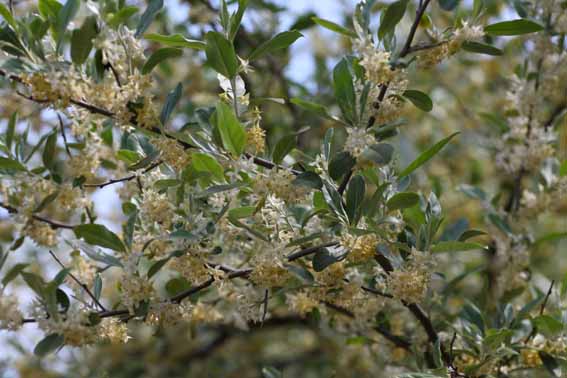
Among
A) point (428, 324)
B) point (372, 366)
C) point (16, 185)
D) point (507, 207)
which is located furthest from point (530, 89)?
point (16, 185)

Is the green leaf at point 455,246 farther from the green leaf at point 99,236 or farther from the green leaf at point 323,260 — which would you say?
the green leaf at point 99,236

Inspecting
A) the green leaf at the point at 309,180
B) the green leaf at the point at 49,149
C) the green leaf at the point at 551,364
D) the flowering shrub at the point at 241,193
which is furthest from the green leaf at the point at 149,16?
the green leaf at the point at 551,364

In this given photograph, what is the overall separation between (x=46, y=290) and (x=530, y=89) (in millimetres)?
1628

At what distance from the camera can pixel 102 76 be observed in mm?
1446

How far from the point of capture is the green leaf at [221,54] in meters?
1.36

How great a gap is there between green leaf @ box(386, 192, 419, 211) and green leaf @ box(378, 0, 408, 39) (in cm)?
34

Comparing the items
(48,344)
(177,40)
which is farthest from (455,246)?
(48,344)

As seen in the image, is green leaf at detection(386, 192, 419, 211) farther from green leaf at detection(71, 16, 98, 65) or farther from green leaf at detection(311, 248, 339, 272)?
green leaf at detection(71, 16, 98, 65)

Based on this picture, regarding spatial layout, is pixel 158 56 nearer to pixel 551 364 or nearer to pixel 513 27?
pixel 513 27

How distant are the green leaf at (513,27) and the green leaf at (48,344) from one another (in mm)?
1106

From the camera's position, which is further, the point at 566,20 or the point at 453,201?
the point at 453,201

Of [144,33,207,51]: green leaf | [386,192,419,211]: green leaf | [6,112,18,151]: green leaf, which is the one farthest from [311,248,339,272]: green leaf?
[6,112,18,151]: green leaf

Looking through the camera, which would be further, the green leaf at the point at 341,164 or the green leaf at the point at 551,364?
the green leaf at the point at 551,364

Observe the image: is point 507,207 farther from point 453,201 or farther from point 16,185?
point 16,185
